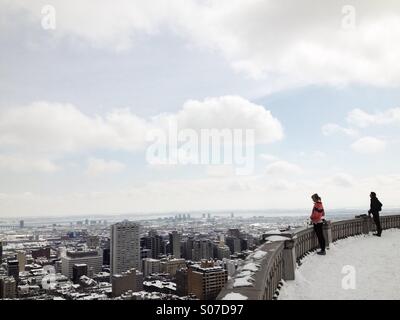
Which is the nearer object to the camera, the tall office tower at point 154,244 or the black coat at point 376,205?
the black coat at point 376,205

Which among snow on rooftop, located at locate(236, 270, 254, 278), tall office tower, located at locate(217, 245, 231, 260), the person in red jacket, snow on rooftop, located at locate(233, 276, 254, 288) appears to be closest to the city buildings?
tall office tower, located at locate(217, 245, 231, 260)

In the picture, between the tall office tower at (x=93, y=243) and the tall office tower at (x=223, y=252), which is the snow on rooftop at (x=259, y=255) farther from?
the tall office tower at (x=93, y=243)

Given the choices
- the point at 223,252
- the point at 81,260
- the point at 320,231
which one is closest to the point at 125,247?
the point at 81,260

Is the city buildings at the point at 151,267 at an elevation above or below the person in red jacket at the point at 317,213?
below

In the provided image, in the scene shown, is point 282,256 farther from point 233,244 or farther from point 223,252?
point 233,244

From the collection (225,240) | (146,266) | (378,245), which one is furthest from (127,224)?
(378,245)

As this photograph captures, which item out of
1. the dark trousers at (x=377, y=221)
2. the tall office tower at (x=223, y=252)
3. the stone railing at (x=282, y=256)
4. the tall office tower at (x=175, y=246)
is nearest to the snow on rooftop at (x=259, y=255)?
the stone railing at (x=282, y=256)
